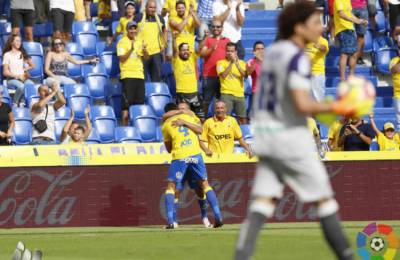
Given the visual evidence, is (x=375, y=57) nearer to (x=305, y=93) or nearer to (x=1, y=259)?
(x=1, y=259)

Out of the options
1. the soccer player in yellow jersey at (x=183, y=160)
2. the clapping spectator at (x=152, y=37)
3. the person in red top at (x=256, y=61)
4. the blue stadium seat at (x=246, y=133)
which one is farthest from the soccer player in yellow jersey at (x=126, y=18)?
the soccer player in yellow jersey at (x=183, y=160)

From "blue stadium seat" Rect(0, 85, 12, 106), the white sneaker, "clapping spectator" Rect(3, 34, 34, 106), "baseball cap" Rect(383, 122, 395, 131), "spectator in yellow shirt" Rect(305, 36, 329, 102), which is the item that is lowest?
the white sneaker

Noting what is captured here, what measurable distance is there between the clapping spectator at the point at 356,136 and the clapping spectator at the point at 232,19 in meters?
3.21

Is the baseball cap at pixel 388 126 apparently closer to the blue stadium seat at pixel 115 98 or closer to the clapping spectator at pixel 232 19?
the clapping spectator at pixel 232 19

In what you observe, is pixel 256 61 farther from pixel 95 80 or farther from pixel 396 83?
pixel 95 80

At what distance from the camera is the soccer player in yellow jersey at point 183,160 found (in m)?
15.5

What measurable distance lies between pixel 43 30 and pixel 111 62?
1546 millimetres

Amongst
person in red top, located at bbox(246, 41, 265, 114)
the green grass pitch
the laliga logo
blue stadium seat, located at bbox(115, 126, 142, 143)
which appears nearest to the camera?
the laliga logo

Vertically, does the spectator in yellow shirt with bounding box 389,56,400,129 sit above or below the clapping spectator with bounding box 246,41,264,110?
below

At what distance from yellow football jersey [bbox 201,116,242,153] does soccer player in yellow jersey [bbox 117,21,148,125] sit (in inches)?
92.8

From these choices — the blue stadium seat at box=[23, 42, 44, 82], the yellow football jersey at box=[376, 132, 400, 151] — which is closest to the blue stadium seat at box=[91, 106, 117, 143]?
the blue stadium seat at box=[23, 42, 44, 82]

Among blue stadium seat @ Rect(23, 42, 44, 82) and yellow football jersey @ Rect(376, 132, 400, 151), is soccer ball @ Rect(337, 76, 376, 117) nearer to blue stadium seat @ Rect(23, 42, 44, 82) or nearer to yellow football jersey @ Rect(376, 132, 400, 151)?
yellow football jersey @ Rect(376, 132, 400, 151)

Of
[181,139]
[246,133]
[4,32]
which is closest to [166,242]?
[181,139]

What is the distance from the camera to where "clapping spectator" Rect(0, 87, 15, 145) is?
1775 centimetres
